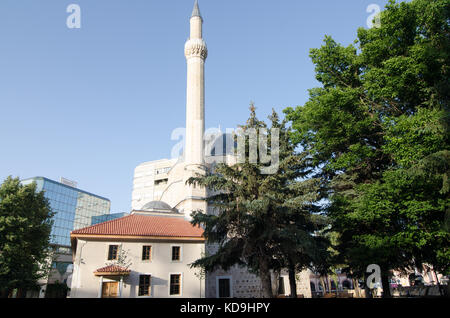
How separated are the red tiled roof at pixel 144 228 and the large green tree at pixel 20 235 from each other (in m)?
5.82

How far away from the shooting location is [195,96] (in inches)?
1318

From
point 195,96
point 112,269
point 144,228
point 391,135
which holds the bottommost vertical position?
point 112,269

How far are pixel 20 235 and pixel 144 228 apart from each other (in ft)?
30.8

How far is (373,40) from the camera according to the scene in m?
16.5

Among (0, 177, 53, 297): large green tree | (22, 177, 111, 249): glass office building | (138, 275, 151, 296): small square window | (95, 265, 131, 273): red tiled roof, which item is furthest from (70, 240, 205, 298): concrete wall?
(22, 177, 111, 249): glass office building

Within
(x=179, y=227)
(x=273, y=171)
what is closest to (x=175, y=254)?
(x=179, y=227)

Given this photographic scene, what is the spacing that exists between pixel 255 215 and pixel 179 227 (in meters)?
12.3

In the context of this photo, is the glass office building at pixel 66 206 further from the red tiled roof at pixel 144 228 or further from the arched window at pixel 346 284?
the arched window at pixel 346 284

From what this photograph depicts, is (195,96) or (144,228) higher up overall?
(195,96)

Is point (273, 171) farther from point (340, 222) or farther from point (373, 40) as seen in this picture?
point (373, 40)

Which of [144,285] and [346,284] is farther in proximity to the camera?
[346,284]

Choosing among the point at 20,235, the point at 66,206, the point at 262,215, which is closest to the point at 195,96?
the point at 20,235

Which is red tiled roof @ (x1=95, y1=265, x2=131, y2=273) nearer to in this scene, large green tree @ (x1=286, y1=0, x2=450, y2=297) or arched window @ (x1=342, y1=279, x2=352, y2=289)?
large green tree @ (x1=286, y1=0, x2=450, y2=297)

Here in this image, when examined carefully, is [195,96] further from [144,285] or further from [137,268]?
[144,285]
